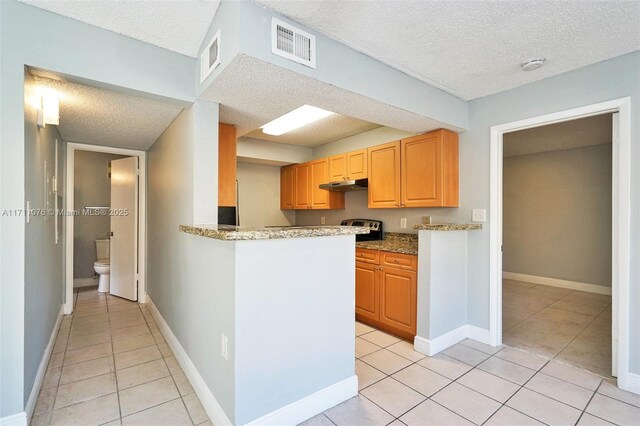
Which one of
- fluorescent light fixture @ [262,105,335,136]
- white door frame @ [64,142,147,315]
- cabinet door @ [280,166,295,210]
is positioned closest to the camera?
fluorescent light fixture @ [262,105,335,136]

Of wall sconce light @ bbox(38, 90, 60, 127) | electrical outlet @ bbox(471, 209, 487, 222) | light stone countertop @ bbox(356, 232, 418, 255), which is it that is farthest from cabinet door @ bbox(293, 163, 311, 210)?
wall sconce light @ bbox(38, 90, 60, 127)

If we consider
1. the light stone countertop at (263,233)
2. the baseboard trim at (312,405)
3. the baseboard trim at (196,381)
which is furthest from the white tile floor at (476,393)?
the light stone countertop at (263,233)

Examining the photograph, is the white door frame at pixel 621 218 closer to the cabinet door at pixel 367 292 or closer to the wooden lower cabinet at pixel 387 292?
the wooden lower cabinet at pixel 387 292

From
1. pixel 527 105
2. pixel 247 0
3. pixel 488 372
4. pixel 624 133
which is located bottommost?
pixel 488 372

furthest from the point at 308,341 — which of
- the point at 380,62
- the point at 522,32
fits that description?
the point at 522,32

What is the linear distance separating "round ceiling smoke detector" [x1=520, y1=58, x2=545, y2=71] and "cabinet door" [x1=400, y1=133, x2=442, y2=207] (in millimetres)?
863

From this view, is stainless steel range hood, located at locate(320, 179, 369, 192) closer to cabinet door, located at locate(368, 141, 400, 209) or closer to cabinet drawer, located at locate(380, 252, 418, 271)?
cabinet door, located at locate(368, 141, 400, 209)

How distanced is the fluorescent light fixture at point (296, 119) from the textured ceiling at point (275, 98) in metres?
0.50

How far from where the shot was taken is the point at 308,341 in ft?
5.99

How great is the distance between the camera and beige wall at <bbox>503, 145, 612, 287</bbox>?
183 inches

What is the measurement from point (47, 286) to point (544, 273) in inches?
270

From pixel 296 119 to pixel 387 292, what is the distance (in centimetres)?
208

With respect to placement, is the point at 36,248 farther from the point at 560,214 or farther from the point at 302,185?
the point at 560,214

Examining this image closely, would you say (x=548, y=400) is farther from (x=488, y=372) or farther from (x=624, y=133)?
(x=624, y=133)
